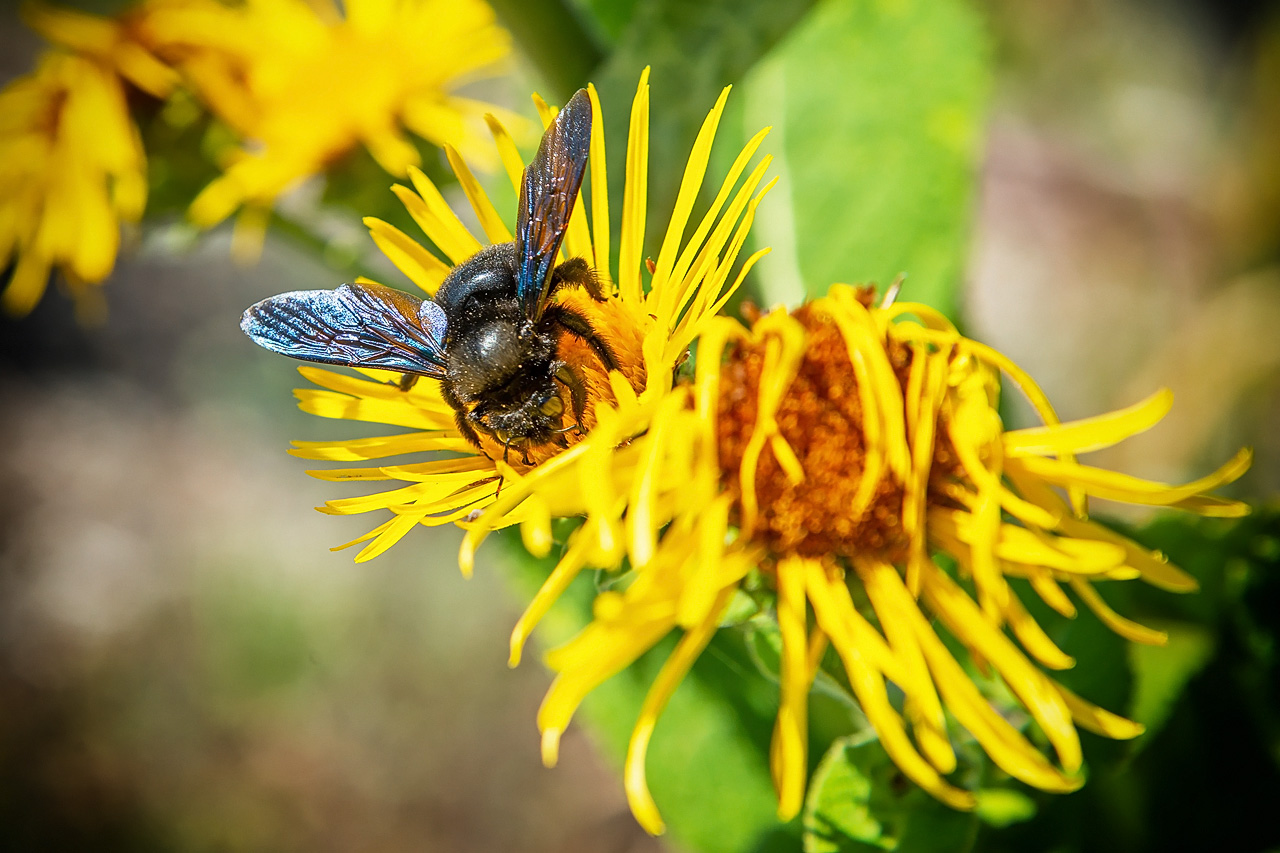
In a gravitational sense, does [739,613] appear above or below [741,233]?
below

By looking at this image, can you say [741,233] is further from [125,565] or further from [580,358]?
[125,565]

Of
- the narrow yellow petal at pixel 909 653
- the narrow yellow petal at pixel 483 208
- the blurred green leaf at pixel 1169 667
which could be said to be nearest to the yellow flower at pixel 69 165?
the narrow yellow petal at pixel 483 208

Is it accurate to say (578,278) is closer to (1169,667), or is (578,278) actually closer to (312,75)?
(312,75)

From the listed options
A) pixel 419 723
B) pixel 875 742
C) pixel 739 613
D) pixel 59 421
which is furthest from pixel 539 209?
pixel 59 421

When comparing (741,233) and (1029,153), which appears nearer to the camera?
(741,233)

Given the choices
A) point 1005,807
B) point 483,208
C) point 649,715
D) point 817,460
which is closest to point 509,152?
point 483,208

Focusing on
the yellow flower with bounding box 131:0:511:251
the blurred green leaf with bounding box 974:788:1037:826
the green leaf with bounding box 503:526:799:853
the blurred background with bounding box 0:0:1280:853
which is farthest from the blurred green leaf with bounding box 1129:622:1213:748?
the yellow flower with bounding box 131:0:511:251

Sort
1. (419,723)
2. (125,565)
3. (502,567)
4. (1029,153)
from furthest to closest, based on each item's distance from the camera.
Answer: (125,565), (1029,153), (419,723), (502,567)
